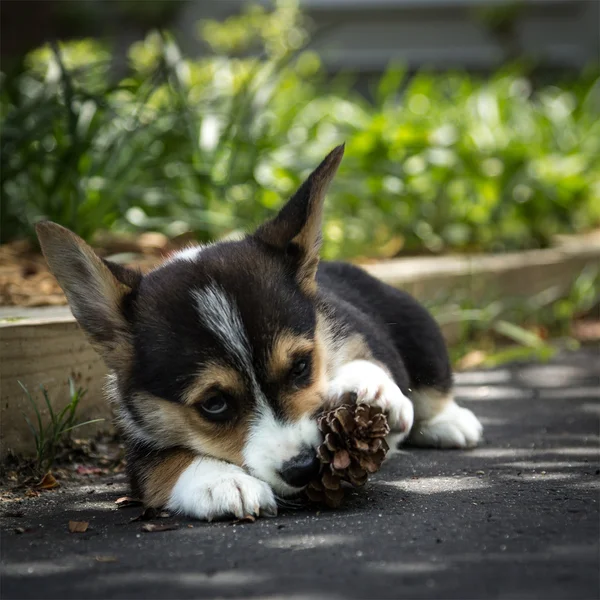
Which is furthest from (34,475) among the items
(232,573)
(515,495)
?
(515,495)

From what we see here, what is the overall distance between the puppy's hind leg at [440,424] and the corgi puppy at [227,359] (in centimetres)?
54

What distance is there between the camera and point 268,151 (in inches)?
303

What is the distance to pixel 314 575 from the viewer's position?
9.16 feet

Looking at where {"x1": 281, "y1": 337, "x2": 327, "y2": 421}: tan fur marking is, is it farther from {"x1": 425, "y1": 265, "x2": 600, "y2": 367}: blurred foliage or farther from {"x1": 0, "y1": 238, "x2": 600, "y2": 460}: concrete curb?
{"x1": 425, "y1": 265, "x2": 600, "y2": 367}: blurred foliage

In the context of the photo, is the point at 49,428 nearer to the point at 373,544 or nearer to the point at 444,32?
the point at 373,544

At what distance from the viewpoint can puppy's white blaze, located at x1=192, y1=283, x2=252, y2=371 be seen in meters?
3.52

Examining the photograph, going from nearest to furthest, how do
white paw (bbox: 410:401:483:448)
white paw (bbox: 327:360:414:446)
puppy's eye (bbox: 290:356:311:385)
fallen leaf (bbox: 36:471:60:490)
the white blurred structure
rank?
puppy's eye (bbox: 290:356:311:385) < white paw (bbox: 327:360:414:446) < fallen leaf (bbox: 36:471:60:490) < white paw (bbox: 410:401:483:448) < the white blurred structure

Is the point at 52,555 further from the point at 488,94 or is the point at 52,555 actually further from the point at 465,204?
the point at 488,94

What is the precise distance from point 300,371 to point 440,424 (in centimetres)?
141

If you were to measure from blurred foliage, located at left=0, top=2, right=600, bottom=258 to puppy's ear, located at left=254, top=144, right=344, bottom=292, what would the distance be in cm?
237

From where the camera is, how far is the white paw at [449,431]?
15.8 feet

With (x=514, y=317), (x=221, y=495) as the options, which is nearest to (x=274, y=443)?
(x=221, y=495)

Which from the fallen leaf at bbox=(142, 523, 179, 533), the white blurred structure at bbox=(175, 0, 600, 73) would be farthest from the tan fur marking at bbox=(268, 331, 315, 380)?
the white blurred structure at bbox=(175, 0, 600, 73)

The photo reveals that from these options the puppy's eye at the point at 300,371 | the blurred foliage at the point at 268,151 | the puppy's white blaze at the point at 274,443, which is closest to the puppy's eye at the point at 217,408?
the puppy's white blaze at the point at 274,443
